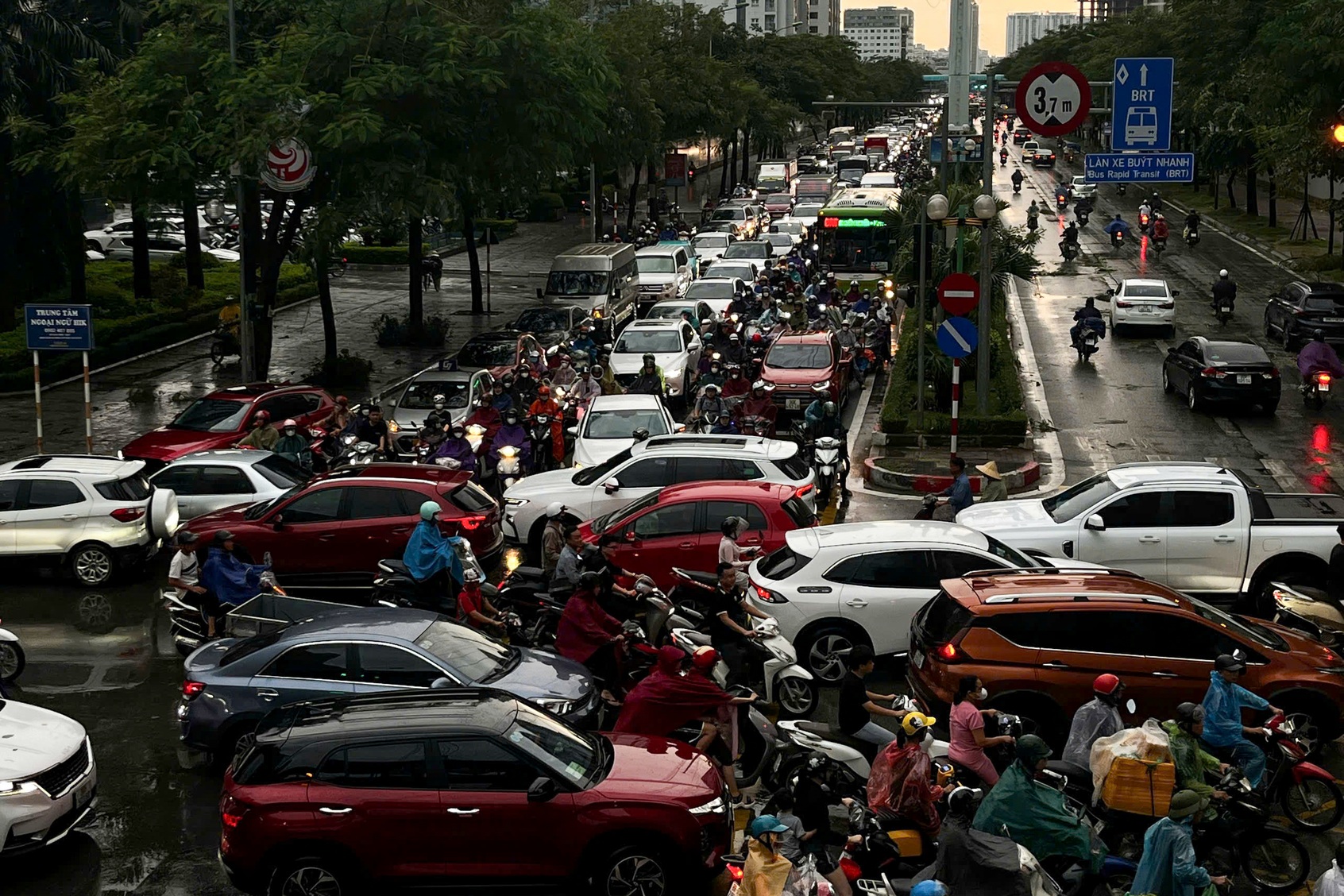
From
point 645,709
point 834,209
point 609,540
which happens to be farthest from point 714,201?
point 645,709

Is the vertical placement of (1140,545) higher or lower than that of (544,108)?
lower

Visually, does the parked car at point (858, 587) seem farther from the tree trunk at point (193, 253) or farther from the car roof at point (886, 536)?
the tree trunk at point (193, 253)

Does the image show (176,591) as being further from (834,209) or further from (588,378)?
(834,209)

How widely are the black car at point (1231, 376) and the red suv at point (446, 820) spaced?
66.3ft

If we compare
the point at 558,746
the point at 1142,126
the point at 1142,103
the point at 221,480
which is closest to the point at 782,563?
the point at 558,746

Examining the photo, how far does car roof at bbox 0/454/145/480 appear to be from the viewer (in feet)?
59.9

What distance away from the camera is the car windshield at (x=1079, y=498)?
1661 centimetres

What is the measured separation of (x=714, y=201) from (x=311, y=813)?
231ft

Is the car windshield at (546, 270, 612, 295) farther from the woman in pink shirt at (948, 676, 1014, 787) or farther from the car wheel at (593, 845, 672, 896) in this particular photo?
the car wheel at (593, 845, 672, 896)

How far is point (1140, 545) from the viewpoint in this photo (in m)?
16.2

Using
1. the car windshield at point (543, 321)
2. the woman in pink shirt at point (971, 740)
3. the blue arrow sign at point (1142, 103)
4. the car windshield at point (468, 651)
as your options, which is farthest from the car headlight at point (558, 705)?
the car windshield at point (543, 321)

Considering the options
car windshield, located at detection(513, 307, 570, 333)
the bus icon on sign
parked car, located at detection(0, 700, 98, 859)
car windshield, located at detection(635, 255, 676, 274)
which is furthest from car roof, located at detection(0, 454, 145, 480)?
car windshield, located at detection(635, 255, 676, 274)

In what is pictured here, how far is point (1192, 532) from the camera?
16047mm

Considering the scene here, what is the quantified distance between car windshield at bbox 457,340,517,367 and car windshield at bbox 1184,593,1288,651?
18.6m
